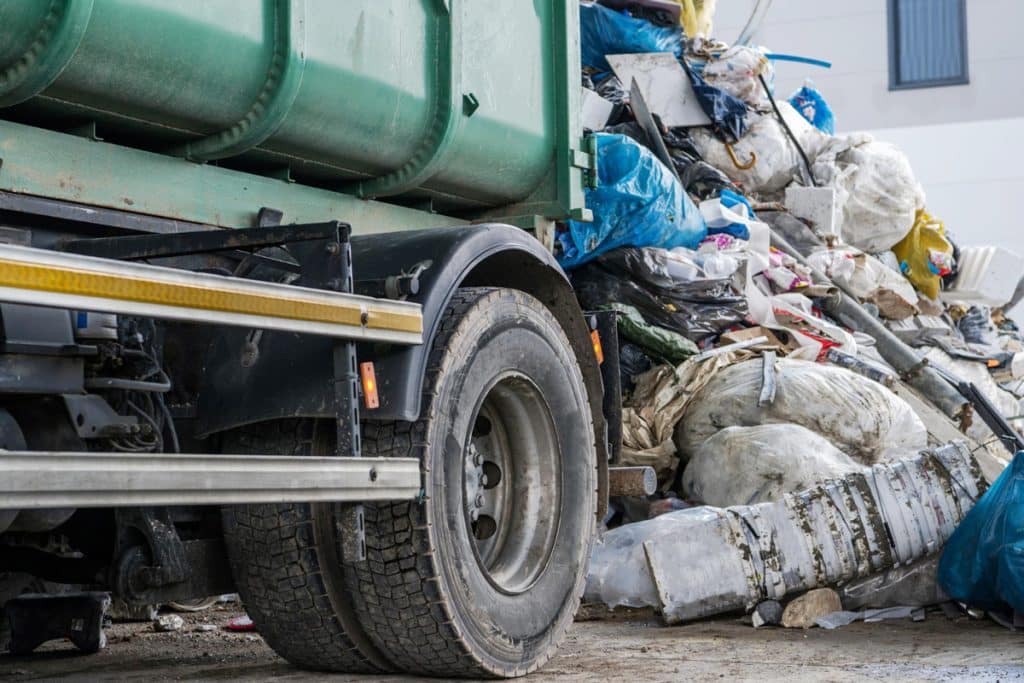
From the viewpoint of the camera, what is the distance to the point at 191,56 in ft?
8.99

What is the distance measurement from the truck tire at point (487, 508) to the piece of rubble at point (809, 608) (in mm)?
1247

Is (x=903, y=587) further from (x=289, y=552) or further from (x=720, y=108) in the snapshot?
(x=720, y=108)

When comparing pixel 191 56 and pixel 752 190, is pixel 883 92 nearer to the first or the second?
pixel 752 190

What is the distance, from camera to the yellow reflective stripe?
2.12m

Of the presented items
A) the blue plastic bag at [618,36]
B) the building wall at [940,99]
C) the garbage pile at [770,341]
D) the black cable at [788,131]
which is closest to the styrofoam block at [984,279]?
the garbage pile at [770,341]

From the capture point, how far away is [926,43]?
17.3 metres

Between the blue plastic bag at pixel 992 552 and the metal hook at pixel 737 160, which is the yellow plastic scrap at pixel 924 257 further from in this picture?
the blue plastic bag at pixel 992 552

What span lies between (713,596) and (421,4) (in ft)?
7.93

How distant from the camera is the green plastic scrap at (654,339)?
260 inches

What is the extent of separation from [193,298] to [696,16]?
8405 mm

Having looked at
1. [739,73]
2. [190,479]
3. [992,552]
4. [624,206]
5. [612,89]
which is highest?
[739,73]

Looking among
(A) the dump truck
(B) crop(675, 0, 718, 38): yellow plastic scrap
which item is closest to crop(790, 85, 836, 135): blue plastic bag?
(B) crop(675, 0, 718, 38): yellow plastic scrap

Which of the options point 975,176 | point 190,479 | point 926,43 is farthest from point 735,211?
point 926,43

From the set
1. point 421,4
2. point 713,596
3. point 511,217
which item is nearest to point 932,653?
point 713,596
